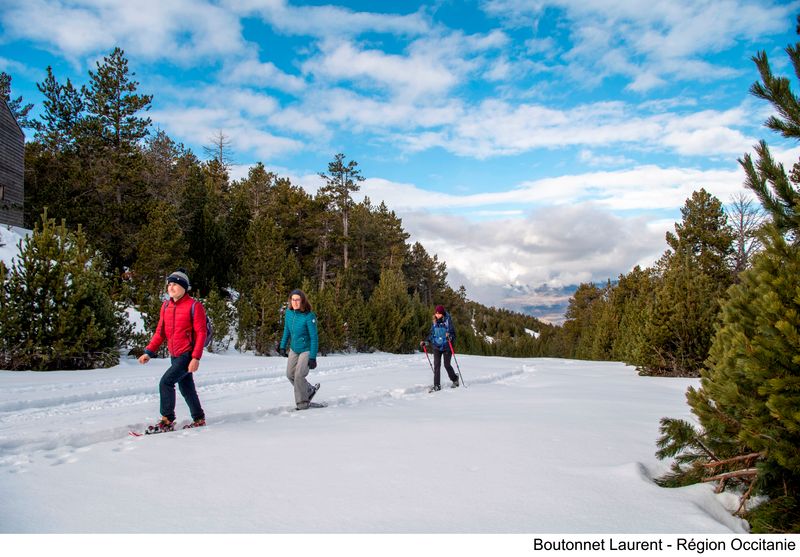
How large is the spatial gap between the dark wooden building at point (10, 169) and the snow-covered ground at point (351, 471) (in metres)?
26.1

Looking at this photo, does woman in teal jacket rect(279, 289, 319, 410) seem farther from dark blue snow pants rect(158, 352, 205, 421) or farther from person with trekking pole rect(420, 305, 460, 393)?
person with trekking pole rect(420, 305, 460, 393)

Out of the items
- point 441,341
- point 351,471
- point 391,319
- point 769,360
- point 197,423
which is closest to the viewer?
point 769,360

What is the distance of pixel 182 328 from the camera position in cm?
638

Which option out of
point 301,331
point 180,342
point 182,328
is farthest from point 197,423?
point 301,331

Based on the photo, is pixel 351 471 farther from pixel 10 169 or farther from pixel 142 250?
pixel 10 169

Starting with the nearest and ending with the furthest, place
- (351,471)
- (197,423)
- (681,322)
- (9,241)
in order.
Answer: (351,471), (197,423), (681,322), (9,241)

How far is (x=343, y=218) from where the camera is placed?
49219 mm

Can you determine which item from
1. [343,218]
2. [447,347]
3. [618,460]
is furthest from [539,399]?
[343,218]

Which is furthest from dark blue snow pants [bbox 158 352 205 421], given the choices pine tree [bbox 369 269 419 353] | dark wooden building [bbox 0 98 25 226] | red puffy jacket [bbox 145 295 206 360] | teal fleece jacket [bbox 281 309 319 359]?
pine tree [bbox 369 269 419 353]

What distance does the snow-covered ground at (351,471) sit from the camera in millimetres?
3086

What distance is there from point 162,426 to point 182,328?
4.04ft

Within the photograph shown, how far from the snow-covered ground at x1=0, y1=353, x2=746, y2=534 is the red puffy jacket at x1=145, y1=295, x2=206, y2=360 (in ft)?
3.47

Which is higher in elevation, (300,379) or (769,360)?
(769,360)
